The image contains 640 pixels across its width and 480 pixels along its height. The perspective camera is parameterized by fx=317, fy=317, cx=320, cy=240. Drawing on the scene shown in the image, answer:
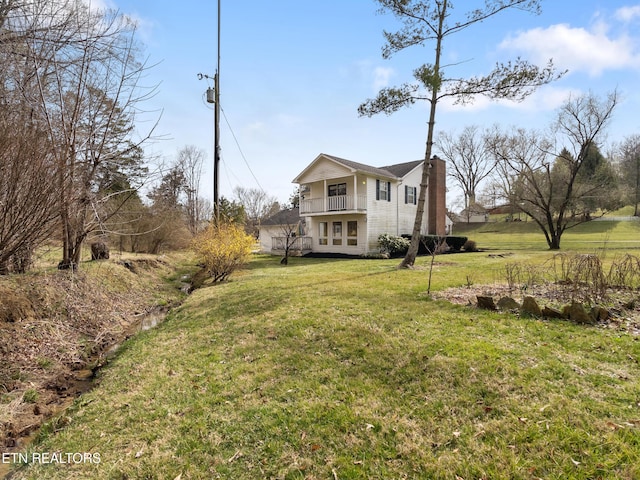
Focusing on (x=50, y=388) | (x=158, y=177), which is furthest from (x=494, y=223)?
(x=50, y=388)

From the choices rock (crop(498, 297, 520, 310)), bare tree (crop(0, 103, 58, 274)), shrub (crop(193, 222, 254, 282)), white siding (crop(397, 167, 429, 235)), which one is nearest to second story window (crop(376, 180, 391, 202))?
white siding (crop(397, 167, 429, 235))

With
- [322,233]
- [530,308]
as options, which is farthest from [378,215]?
[530,308]

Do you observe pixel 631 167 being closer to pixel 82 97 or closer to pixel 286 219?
pixel 286 219

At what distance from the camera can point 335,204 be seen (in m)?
21.1

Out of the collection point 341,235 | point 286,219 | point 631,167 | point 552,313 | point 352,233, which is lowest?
point 552,313

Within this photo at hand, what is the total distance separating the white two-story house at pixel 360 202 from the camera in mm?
20625

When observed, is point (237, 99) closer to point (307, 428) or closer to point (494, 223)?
point (307, 428)

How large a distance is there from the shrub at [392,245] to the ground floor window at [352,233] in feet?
5.70

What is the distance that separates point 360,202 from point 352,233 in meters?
2.37

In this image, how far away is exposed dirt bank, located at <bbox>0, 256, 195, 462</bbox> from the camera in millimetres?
4199

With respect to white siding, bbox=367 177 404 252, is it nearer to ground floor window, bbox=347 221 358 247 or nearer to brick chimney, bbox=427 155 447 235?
ground floor window, bbox=347 221 358 247

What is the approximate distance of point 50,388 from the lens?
15.4 feet

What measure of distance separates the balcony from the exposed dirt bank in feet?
42.5

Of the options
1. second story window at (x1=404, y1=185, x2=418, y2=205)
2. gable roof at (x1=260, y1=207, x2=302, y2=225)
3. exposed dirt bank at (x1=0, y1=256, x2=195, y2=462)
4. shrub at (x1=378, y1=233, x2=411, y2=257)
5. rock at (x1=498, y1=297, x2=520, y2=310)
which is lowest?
exposed dirt bank at (x1=0, y1=256, x2=195, y2=462)
